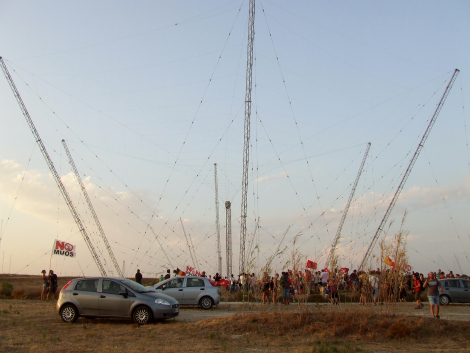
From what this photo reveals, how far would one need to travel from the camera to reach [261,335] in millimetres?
14352

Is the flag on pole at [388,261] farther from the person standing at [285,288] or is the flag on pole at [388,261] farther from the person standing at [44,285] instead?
the person standing at [44,285]

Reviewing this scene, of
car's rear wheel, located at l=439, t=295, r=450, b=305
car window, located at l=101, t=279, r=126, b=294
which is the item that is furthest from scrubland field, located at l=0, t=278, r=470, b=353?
car's rear wheel, located at l=439, t=295, r=450, b=305

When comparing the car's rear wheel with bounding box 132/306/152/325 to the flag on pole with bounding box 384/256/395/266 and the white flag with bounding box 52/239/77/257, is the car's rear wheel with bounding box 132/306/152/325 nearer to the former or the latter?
the flag on pole with bounding box 384/256/395/266

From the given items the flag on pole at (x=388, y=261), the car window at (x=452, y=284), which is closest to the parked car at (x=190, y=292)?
the flag on pole at (x=388, y=261)

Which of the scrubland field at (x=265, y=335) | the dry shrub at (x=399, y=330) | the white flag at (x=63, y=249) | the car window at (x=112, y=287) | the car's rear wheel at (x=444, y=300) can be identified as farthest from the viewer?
the white flag at (x=63, y=249)

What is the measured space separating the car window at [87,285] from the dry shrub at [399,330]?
33.1 ft

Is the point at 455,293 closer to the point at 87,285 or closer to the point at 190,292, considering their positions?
the point at 190,292

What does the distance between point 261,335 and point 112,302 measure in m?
5.71

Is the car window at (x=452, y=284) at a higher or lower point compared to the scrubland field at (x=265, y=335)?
higher

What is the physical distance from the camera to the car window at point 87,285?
17281mm

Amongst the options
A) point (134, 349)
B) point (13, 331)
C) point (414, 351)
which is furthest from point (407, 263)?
point (13, 331)

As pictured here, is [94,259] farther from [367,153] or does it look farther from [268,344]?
[268,344]

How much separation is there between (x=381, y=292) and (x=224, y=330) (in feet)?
18.6

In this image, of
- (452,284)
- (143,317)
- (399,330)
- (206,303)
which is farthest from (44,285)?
(452,284)
